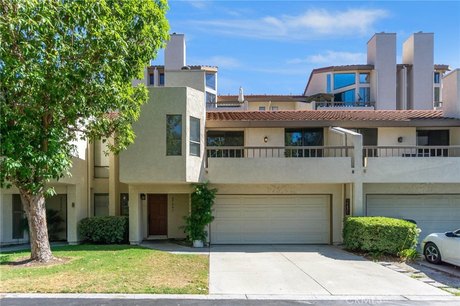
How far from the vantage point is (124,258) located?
12133 millimetres

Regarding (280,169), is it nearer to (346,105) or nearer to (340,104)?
(340,104)

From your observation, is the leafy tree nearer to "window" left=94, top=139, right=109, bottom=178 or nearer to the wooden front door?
"window" left=94, top=139, right=109, bottom=178

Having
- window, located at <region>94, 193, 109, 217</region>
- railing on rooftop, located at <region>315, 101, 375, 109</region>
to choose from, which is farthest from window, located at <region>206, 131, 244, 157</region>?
railing on rooftop, located at <region>315, 101, 375, 109</region>

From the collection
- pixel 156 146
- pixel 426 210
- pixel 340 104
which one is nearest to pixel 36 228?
pixel 156 146

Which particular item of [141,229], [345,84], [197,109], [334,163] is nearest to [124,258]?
[141,229]

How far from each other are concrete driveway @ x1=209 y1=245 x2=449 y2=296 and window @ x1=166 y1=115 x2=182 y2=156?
13.0 feet

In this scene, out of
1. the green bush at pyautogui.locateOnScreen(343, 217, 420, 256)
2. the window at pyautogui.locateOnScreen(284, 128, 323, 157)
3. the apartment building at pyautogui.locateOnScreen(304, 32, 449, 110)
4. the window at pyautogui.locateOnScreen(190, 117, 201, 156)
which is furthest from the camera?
the apartment building at pyautogui.locateOnScreen(304, 32, 449, 110)

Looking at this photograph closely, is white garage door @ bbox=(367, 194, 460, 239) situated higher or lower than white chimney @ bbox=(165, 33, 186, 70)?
lower

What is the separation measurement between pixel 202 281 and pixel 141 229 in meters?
7.98

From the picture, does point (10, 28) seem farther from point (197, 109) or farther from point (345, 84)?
point (345, 84)

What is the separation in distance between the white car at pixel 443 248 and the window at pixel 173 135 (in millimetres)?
8902

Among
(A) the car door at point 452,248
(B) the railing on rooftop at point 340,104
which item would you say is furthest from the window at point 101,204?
(B) the railing on rooftop at point 340,104

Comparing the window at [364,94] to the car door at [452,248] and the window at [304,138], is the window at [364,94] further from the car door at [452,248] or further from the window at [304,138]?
the car door at [452,248]

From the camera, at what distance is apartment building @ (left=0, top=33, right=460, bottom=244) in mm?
14742
